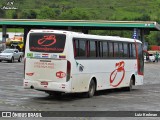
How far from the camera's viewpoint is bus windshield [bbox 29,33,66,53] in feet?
61.6

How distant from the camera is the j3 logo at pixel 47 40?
18906 millimetres

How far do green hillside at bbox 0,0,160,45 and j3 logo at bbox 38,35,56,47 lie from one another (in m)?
136

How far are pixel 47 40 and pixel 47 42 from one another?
3.0 inches

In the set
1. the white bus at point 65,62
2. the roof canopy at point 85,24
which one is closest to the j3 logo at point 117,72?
the white bus at point 65,62

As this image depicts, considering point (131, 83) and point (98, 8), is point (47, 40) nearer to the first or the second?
point (131, 83)

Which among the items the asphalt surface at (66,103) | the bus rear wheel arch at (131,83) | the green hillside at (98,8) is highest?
the green hillside at (98,8)

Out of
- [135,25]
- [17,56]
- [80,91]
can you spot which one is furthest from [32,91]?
[135,25]

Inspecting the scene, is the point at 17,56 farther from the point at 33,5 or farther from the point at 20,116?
the point at 33,5

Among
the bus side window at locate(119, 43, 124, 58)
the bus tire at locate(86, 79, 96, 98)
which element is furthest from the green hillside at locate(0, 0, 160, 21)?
the bus tire at locate(86, 79, 96, 98)

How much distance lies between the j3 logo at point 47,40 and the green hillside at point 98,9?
445 feet

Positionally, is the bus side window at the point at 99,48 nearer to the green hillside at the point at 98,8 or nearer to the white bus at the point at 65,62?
the white bus at the point at 65,62

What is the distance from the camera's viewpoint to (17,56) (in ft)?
186

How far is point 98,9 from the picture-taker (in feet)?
602

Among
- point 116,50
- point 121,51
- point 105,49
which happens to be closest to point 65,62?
point 105,49
